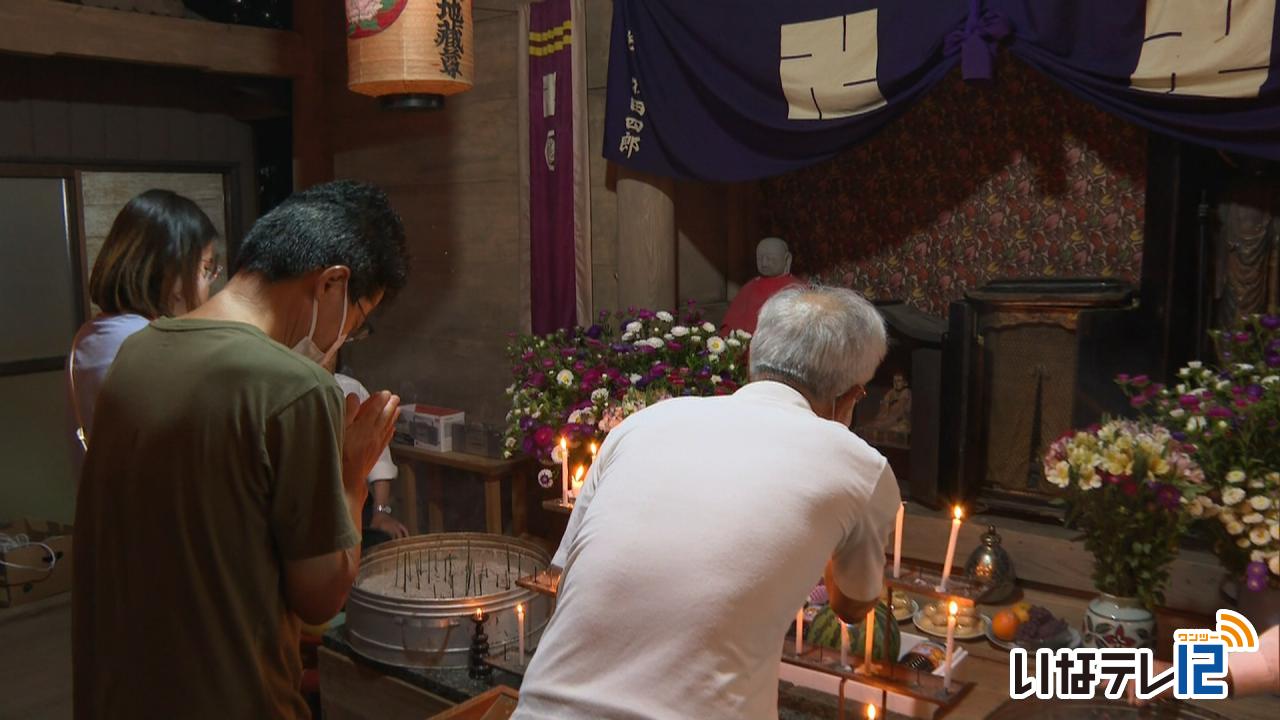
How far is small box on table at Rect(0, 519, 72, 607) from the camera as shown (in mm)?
4559

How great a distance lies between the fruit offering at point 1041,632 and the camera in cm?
254

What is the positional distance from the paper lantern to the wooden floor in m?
2.52

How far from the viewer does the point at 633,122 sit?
3.99 metres

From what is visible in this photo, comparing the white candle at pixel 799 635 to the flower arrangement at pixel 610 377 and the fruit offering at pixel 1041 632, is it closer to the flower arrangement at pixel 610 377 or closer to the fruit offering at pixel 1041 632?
the fruit offering at pixel 1041 632

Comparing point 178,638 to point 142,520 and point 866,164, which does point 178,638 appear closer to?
point 142,520

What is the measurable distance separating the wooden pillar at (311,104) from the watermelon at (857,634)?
409 cm

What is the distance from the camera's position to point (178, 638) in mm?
1424

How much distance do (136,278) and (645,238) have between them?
2.16 meters

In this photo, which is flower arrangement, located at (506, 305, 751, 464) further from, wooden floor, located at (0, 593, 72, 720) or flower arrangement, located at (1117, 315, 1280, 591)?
wooden floor, located at (0, 593, 72, 720)

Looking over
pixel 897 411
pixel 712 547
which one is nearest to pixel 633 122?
pixel 897 411

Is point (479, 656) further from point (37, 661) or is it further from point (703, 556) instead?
point (37, 661)

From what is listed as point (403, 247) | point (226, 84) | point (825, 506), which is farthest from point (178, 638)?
point (226, 84)

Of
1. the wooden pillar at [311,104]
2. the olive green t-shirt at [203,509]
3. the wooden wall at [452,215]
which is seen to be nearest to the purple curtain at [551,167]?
the wooden wall at [452,215]

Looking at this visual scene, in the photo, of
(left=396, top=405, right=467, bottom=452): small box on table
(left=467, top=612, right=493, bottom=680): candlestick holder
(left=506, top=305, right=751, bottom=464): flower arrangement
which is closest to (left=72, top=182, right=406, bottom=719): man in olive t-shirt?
(left=467, top=612, right=493, bottom=680): candlestick holder
